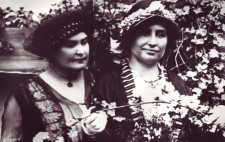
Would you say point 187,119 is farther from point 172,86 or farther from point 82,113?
point 82,113

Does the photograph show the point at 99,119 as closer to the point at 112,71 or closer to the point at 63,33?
the point at 112,71

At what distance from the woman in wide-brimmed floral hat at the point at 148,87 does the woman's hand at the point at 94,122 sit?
0.05m

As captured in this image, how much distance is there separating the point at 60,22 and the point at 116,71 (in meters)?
0.35

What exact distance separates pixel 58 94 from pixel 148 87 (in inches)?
16.3

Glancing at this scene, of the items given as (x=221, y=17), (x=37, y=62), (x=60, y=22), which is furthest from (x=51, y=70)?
(x=221, y=17)

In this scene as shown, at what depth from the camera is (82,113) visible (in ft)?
7.22

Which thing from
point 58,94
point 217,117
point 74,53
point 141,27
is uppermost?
point 141,27

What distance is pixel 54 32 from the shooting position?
219 cm

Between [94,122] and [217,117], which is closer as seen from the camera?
[94,122]

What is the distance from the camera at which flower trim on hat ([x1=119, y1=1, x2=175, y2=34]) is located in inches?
89.4

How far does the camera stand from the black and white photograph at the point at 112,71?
219 cm

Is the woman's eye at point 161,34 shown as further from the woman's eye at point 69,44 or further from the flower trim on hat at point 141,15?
the woman's eye at point 69,44

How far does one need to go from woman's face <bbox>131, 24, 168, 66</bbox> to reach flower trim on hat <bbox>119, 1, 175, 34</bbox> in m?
0.05

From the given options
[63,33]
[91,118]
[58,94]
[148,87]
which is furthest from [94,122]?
[63,33]
